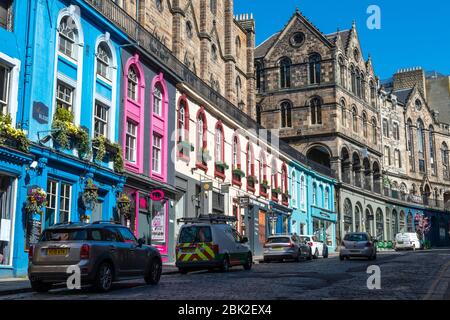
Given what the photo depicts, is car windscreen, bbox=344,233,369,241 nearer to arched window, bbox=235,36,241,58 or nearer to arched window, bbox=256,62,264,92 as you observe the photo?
arched window, bbox=235,36,241,58

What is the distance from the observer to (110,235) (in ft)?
46.3

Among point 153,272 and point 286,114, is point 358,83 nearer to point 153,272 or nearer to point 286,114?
point 286,114

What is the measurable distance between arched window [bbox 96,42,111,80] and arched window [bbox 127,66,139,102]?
1.59 metres

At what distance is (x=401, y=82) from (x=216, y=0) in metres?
51.5

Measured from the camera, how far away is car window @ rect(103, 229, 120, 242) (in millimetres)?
13936

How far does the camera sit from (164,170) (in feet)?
91.4

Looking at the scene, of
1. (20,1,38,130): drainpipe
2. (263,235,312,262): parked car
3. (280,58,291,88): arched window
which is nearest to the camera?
(20,1,38,130): drainpipe

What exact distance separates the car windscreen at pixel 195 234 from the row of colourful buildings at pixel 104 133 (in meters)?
1.72

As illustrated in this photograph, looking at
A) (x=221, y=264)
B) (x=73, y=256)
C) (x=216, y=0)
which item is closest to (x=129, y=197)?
(x=221, y=264)

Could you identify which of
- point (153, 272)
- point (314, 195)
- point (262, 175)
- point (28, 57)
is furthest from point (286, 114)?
point (153, 272)

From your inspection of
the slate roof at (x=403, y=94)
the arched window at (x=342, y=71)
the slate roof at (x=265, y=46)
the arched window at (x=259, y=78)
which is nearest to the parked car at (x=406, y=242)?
the arched window at (x=342, y=71)

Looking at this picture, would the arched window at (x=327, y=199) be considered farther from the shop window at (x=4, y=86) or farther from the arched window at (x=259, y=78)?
the shop window at (x=4, y=86)

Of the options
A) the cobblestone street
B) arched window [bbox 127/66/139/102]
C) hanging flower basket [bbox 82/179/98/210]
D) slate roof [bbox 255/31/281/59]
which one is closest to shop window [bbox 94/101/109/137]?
arched window [bbox 127/66/139/102]

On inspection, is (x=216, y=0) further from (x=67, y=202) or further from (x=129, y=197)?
(x=67, y=202)
